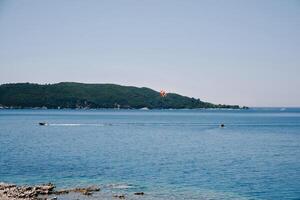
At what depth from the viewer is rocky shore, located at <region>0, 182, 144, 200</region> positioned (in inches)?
1591

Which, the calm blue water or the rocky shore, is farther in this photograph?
the calm blue water

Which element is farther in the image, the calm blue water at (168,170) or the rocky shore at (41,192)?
the calm blue water at (168,170)

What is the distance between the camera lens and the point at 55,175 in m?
55.6

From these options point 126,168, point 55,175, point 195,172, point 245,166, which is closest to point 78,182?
point 55,175

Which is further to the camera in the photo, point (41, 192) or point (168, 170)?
point (168, 170)

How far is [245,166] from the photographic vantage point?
213ft

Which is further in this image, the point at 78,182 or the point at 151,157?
the point at 151,157

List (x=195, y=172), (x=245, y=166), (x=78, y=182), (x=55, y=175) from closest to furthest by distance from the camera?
(x=78, y=182) < (x=55, y=175) < (x=195, y=172) < (x=245, y=166)

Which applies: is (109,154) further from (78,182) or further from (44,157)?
(78,182)

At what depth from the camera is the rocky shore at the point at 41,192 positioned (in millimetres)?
40409

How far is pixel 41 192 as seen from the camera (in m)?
43.3

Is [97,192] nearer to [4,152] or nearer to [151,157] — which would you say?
[151,157]

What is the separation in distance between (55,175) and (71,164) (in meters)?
11.0

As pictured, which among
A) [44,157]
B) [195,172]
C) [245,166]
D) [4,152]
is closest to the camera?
[195,172]
